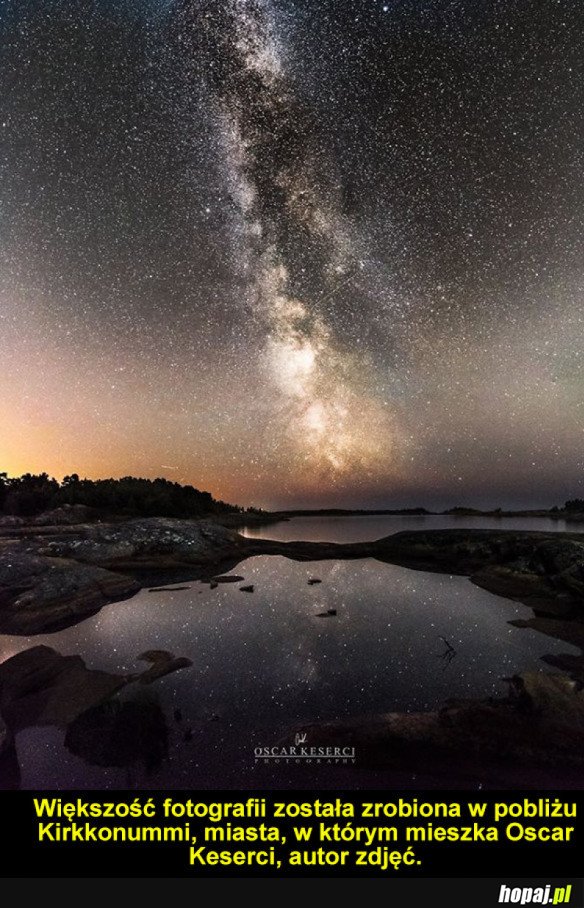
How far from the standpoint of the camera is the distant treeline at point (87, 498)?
72.9m

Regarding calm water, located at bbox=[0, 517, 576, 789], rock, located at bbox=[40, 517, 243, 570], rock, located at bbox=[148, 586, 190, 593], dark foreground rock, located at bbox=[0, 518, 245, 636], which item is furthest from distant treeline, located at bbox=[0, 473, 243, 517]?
calm water, located at bbox=[0, 517, 576, 789]

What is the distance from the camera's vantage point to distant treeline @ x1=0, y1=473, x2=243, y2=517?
72.9m

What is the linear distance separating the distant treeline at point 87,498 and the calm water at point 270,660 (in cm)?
6777

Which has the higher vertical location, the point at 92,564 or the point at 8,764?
the point at 8,764

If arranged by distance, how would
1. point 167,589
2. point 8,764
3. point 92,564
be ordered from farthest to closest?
point 92,564
point 167,589
point 8,764

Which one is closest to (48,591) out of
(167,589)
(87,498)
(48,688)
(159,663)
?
(167,589)

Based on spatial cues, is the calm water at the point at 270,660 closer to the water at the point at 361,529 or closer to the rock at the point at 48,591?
the rock at the point at 48,591

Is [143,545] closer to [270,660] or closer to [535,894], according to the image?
[270,660]

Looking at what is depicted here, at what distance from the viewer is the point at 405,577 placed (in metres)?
25.2

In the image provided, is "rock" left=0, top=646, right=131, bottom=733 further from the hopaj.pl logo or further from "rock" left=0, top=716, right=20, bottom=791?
the hopaj.pl logo

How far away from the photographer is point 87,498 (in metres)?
79.0

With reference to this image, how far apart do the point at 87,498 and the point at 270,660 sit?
84205 mm

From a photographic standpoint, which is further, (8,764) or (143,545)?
(143,545)

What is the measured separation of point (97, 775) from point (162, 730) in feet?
4.96
